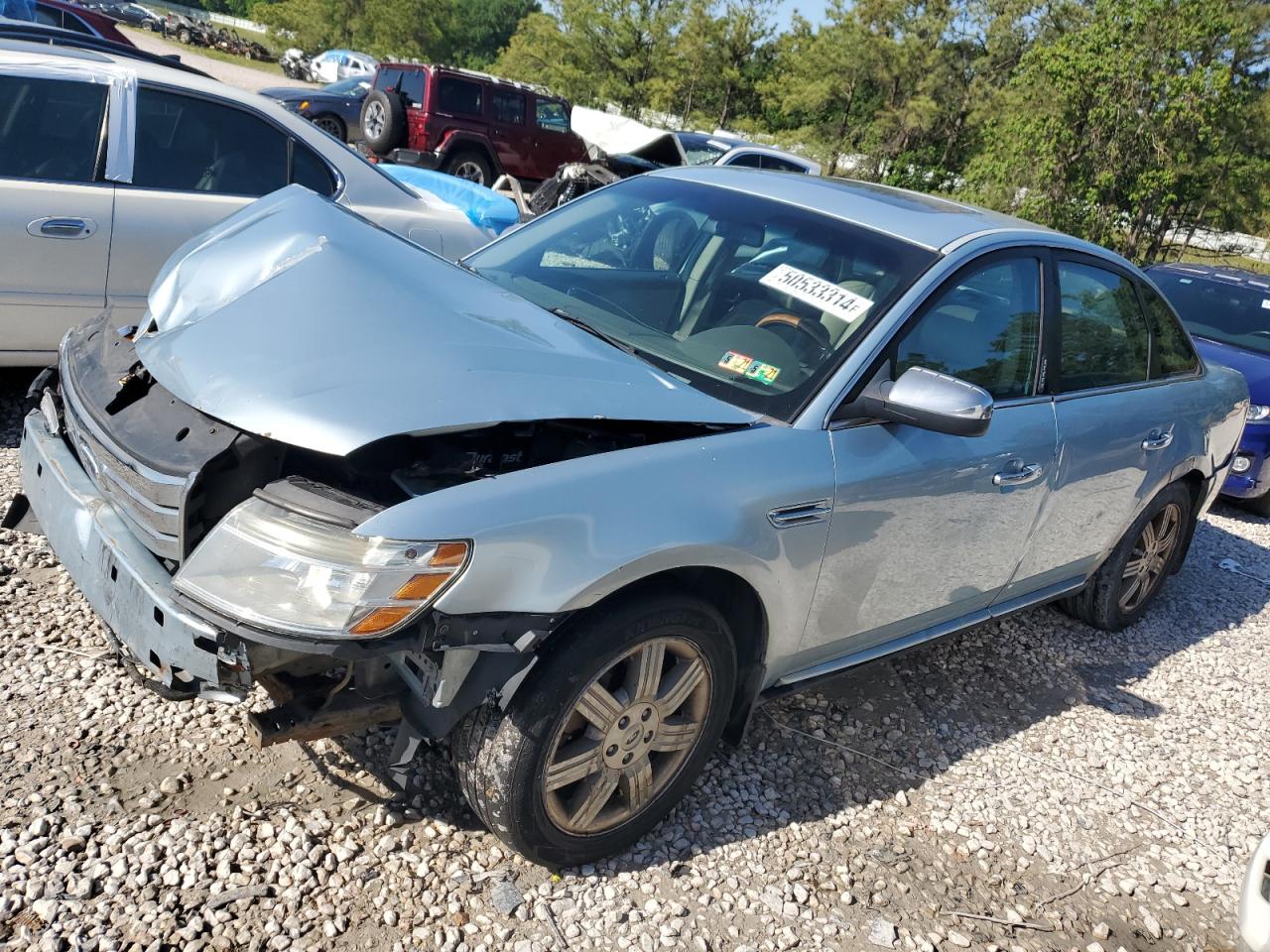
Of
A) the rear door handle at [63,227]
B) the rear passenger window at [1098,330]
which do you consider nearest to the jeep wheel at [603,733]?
the rear passenger window at [1098,330]

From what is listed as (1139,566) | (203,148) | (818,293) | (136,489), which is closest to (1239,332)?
(1139,566)

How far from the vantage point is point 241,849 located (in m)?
2.49

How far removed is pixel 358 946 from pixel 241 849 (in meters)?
0.41

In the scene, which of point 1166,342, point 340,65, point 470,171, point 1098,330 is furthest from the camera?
point 340,65

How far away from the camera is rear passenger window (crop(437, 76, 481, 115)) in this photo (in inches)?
626

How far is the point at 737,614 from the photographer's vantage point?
9.27ft

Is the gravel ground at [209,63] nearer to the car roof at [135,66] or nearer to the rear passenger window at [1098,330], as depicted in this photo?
the car roof at [135,66]

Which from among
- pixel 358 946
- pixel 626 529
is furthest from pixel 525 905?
pixel 626 529

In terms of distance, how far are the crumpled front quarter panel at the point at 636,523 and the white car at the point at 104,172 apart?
288 centimetres

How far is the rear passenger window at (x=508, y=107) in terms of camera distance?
16609 mm

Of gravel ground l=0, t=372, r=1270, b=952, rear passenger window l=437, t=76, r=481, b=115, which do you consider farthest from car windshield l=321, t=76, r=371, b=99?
gravel ground l=0, t=372, r=1270, b=952

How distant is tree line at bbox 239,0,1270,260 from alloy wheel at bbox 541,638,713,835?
1641 cm

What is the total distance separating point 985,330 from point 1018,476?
48 centimetres

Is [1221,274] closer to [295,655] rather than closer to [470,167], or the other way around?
→ [295,655]
